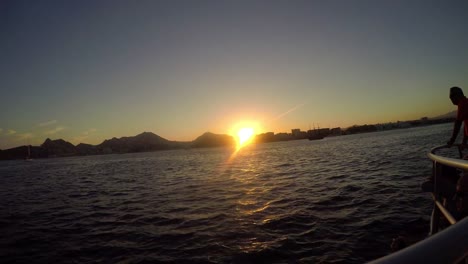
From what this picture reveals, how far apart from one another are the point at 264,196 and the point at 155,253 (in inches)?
404

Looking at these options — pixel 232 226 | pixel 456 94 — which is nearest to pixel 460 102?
pixel 456 94

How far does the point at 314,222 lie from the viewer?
1229 cm

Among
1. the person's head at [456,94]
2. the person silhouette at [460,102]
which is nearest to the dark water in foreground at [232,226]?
the person silhouette at [460,102]

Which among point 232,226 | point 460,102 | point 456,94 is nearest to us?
point 456,94

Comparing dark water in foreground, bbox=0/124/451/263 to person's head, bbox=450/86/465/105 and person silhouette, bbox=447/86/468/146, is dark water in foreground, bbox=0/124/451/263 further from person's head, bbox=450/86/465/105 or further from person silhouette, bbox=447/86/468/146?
person's head, bbox=450/86/465/105

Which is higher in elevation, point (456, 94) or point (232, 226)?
point (456, 94)

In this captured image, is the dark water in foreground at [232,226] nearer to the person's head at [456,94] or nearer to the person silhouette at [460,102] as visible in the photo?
the person silhouette at [460,102]

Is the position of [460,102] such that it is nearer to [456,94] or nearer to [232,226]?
[456,94]

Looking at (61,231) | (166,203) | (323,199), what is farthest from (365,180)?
(61,231)

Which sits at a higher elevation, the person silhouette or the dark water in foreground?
the person silhouette

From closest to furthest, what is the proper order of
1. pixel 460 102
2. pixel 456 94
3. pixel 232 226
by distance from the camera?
pixel 456 94 → pixel 460 102 → pixel 232 226

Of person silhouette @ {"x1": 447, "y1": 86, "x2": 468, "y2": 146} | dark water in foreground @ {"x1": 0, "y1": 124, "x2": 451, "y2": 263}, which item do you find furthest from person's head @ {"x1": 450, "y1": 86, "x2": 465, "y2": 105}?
dark water in foreground @ {"x1": 0, "y1": 124, "x2": 451, "y2": 263}

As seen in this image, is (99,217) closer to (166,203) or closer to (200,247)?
(166,203)

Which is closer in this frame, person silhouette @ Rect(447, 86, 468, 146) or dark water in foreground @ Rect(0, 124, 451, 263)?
person silhouette @ Rect(447, 86, 468, 146)
